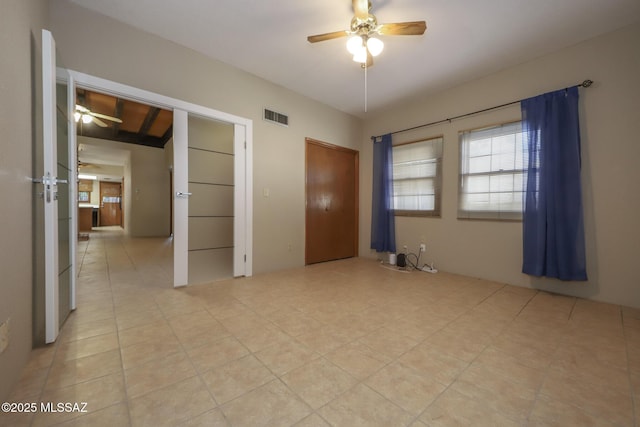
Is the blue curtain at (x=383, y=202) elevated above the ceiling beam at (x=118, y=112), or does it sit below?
below

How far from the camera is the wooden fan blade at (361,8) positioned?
6.21ft

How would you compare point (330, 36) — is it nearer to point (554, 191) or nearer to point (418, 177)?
point (418, 177)

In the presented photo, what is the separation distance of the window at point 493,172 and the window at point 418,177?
350 mm

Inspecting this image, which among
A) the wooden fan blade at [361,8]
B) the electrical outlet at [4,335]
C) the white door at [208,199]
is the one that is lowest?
the electrical outlet at [4,335]

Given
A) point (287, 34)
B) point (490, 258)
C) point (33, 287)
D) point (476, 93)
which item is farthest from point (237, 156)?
point (490, 258)

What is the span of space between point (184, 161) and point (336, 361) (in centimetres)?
251

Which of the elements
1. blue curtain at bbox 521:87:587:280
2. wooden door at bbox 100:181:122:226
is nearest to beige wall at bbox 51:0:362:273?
blue curtain at bbox 521:87:587:280

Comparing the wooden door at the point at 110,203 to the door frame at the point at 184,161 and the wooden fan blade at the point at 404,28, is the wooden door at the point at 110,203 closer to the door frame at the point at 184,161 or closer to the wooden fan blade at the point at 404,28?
the door frame at the point at 184,161

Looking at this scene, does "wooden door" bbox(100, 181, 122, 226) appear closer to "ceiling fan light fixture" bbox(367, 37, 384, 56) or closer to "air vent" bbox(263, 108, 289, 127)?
"air vent" bbox(263, 108, 289, 127)

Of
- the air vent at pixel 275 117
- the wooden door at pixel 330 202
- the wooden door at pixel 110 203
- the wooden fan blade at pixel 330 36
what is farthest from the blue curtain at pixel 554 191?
the wooden door at pixel 110 203

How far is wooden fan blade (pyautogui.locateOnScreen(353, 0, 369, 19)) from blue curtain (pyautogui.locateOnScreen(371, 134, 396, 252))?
92.1 inches

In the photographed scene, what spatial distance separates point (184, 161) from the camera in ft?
8.82

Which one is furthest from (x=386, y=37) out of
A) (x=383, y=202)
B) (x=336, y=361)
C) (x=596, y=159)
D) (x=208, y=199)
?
(x=336, y=361)

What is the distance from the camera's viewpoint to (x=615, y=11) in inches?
84.4
